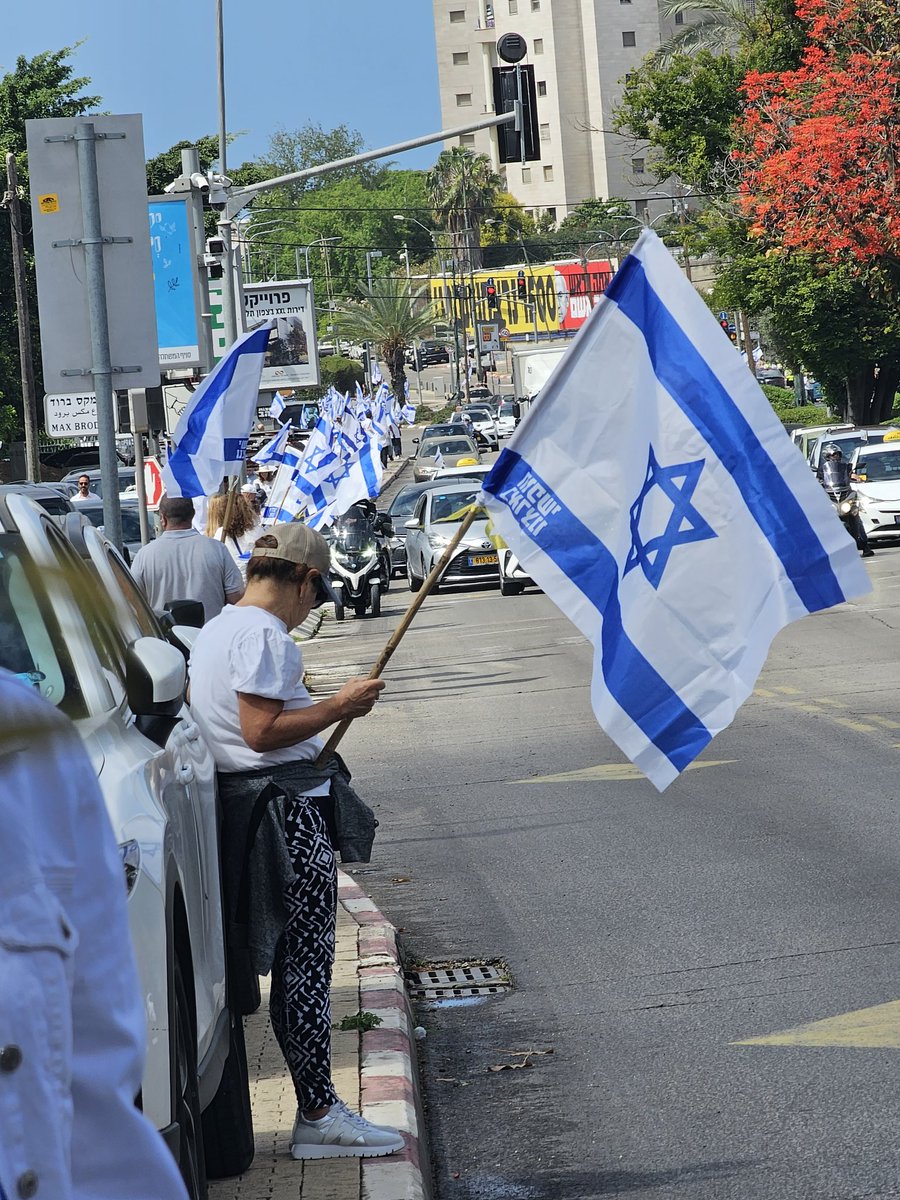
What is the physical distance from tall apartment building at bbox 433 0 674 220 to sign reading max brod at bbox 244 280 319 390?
282 ft

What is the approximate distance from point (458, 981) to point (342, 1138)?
2407 mm

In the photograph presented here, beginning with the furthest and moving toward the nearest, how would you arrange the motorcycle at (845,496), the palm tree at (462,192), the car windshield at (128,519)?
the palm tree at (462,192), the car windshield at (128,519), the motorcycle at (845,496)

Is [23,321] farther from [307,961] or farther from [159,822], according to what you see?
[159,822]

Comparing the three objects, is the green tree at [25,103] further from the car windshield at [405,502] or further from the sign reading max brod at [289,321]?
the car windshield at [405,502]

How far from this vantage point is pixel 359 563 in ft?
88.3

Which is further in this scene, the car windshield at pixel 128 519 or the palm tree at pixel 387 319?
the palm tree at pixel 387 319

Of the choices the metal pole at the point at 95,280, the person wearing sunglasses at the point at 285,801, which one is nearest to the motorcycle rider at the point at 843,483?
the metal pole at the point at 95,280

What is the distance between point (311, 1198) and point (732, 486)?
7.34 ft

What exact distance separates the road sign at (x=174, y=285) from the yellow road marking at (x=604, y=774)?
55.8 feet

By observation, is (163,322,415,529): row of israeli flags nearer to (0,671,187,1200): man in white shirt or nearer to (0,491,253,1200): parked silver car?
(0,491,253,1200): parked silver car

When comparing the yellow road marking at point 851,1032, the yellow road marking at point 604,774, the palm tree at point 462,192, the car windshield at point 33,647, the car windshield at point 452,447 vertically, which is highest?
the palm tree at point 462,192

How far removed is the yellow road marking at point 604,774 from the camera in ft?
38.0

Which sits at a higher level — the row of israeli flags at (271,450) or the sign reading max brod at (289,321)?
the sign reading max brod at (289,321)

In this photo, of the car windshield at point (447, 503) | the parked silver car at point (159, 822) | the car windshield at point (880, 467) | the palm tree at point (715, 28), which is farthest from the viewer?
the palm tree at point (715, 28)
